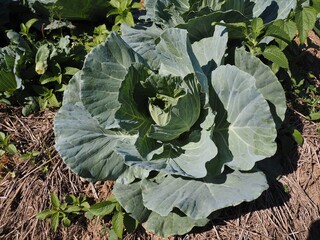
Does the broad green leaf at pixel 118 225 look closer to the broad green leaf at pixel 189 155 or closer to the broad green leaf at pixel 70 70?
the broad green leaf at pixel 189 155

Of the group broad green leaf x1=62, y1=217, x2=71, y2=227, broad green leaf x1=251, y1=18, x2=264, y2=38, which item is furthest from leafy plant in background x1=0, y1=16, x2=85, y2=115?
broad green leaf x1=251, y1=18, x2=264, y2=38

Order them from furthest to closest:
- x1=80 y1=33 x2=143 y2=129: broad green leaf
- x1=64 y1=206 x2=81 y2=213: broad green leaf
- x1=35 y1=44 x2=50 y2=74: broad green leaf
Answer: x1=35 y1=44 x2=50 y2=74: broad green leaf → x1=64 y1=206 x2=81 y2=213: broad green leaf → x1=80 y1=33 x2=143 y2=129: broad green leaf

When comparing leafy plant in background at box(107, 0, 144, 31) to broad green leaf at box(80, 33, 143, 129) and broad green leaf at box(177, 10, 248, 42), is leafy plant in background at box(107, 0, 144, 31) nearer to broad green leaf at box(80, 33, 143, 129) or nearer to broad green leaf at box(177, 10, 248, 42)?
broad green leaf at box(177, 10, 248, 42)

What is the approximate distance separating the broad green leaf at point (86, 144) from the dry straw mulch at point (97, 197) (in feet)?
1.18

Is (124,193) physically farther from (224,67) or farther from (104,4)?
(104,4)

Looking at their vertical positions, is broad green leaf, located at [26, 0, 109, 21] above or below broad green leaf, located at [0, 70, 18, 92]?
above

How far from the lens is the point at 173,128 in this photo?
7.20 feet

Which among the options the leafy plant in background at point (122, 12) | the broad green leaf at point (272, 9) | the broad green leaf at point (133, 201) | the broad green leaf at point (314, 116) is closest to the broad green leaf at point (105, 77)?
the broad green leaf at point (133, 201)

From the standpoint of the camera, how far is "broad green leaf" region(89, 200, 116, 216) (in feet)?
7.82

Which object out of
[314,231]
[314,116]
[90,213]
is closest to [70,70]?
[90,213]

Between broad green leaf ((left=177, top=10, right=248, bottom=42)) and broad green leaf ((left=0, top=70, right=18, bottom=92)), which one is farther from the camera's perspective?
broad green leaf ((left=0, top=70, right=18, bottom=92))

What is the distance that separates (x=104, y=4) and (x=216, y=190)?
6.26 feet

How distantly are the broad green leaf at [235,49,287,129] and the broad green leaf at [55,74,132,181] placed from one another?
31.9 inches

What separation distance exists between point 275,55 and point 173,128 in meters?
0.91
